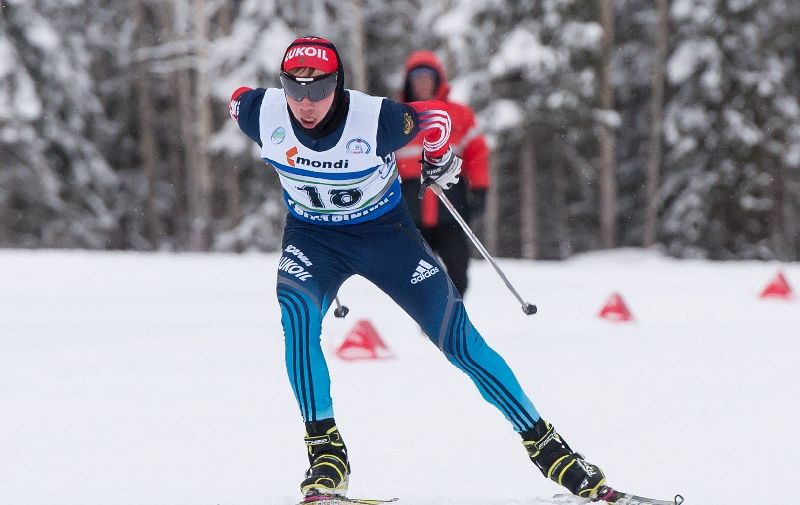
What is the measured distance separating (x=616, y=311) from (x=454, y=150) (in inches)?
101

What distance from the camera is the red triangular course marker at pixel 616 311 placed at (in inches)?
371

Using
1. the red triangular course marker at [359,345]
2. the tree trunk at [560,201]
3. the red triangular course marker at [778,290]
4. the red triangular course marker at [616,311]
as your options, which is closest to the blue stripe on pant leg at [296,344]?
the red triangular course marker at [359,345]

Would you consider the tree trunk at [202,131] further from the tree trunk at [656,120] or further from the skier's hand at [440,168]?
the skier's hand at [440,168]

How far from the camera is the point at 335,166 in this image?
3.93m

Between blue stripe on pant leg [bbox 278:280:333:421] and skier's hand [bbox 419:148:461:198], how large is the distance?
827 millimetres

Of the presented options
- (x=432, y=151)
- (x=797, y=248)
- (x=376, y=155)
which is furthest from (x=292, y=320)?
(x=797, y=248)

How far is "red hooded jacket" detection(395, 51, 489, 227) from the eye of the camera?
312 inches

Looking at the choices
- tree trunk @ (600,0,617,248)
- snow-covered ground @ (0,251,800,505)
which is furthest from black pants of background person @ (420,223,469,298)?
tree trunk @ (600,0,617,248)

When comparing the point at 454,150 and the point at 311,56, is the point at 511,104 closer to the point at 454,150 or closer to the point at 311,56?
the point at 454,150

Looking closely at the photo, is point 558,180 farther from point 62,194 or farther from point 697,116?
point 62,194

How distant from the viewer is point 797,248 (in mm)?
29516

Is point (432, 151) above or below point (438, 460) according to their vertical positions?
above

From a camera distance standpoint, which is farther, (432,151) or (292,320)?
(432,151)

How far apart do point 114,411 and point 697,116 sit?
2040 centimetres
